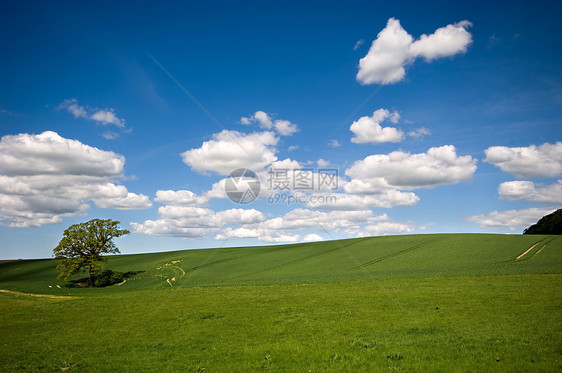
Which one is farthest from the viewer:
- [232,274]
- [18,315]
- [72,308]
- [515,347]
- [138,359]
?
[232,274]

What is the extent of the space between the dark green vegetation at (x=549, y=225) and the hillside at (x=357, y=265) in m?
47.4

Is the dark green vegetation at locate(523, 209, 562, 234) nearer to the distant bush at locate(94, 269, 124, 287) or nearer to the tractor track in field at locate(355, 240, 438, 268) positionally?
the tractor track in field at locate(355, 240, 438, 268)

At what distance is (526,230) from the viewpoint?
351ft

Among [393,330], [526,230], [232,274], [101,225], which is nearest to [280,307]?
[393,330]

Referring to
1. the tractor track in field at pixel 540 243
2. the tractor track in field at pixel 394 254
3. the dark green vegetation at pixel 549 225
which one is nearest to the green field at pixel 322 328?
the tractor track in field at pixel 540 243

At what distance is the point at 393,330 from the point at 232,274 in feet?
132

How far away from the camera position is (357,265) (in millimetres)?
49312

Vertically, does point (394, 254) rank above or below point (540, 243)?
below

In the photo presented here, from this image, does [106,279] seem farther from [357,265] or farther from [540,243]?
[540,243]

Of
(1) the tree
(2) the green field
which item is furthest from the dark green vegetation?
(1) the tree

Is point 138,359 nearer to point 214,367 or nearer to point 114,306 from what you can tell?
point 214,367

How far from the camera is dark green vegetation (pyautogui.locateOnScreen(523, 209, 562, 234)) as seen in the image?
305ft

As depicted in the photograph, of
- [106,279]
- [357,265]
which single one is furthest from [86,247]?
[357,265]

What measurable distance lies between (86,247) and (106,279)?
598 cm
